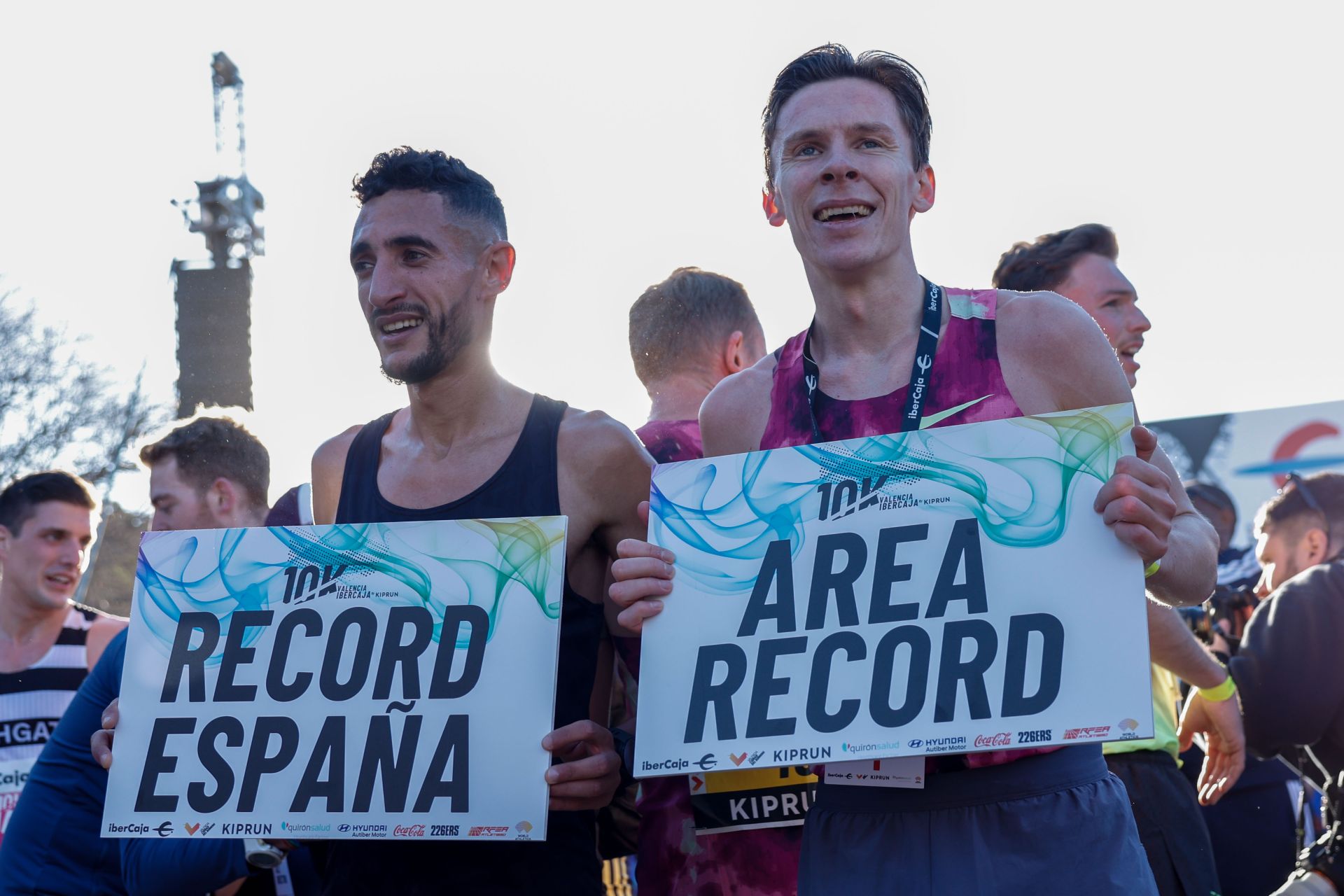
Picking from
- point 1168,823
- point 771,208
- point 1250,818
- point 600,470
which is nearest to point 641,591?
point 600,470

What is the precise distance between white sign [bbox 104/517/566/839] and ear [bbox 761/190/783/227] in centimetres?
81

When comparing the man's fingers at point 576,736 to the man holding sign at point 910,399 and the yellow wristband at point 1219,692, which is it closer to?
the man holding sign at point 910,399

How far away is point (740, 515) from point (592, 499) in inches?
22.8

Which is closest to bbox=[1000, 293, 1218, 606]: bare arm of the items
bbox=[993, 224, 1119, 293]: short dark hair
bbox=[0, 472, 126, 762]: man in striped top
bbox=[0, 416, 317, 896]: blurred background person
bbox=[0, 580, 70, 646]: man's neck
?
bbox=[993, 224, 1119, 293]: short dark hair

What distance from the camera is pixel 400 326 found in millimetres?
3072

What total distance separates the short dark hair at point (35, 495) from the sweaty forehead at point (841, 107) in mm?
4351

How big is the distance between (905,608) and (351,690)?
114 cm

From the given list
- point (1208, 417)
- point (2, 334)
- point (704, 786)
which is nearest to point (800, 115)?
point (704, 786)

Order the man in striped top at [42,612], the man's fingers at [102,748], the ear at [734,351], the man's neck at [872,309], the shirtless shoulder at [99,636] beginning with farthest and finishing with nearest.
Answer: the shirtless shoulder at [99,636] < the man in striped top at [42,612] < the ear at [734,351] < the man's fingers at [102,748] < the man's neck at [872,309]

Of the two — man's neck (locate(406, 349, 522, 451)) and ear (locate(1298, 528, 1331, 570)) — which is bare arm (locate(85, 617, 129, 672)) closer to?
man's neck (locate(406, 349, 522, 451))

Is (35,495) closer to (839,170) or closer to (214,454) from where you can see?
(214,454)

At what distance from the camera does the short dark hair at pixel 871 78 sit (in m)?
2.71

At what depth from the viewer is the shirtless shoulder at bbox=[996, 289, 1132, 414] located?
241 cm

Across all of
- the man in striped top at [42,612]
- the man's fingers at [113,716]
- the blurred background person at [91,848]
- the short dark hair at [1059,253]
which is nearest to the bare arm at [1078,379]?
the short dark hair at [1059,253]
